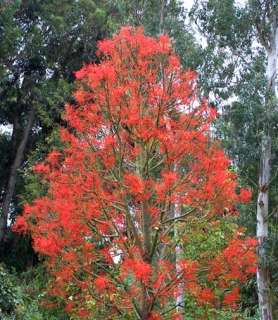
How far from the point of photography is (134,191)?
21.8 feet

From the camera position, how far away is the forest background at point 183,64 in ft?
36.8

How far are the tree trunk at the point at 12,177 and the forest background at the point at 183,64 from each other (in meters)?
0.04

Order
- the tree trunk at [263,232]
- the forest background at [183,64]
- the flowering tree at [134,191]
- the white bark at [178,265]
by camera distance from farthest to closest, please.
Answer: the forest background at [183,64] → the tree trunk at [263,232] → the white bark at [178,265] → the flowering tree at [134,191]

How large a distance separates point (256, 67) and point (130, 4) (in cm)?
345

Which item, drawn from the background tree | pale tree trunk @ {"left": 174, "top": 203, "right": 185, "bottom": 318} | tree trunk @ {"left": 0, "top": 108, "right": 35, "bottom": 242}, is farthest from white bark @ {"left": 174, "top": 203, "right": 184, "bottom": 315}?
tree trunk @ {"left": 0, "top": 108, "right": 35, "bottom": 242}

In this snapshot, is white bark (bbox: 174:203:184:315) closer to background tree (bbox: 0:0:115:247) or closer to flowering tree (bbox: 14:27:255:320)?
flowering tree (bbox: 14:27:255:320)

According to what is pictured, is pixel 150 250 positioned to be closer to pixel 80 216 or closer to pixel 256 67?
pixel 80 216

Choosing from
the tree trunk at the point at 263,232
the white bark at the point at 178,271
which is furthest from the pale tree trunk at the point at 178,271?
the tree trunk at the point at 263,232

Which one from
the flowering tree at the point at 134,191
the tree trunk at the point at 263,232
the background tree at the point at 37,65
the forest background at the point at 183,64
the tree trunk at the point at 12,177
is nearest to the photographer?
the flowering tree at the point at 134,191

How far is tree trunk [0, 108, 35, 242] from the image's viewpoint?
16.5 meters

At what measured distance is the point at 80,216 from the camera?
6.79 m

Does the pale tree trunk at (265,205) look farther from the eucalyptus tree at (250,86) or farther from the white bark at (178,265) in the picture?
the white bark at (178,265)

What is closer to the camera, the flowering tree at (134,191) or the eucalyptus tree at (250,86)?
the flowering tree at (134,191)

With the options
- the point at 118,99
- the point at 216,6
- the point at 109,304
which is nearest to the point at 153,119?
the point at 118,99
